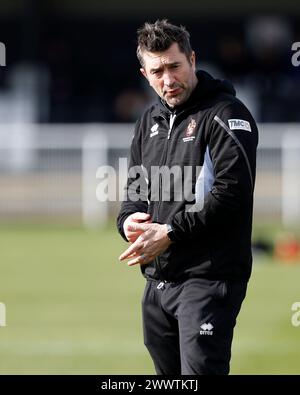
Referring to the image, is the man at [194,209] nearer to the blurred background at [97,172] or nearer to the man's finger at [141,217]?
the man's finger at [141,217]

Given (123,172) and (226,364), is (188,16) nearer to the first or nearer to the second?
(123,172)

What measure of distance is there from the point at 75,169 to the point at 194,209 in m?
16.8

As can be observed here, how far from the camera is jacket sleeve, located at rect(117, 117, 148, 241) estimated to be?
22.3 ft

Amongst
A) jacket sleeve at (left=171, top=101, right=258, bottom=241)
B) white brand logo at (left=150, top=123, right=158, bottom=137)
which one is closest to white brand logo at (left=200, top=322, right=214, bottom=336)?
jacket sleeve at (left=171, top=101, right=258, bottom=241)

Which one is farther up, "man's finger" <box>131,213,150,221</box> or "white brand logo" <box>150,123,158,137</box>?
"white brand logo" <box>150,123,158,137</box>

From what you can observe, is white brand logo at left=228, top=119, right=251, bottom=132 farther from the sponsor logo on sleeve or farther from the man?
the sponsor logo on sleeve

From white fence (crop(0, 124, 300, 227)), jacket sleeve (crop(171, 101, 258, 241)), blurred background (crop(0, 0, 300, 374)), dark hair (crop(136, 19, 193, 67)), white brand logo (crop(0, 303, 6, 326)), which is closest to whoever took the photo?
jacket sleeve (crop(171, 101, 258, 241))

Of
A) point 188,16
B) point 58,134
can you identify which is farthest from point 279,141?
point 188,16

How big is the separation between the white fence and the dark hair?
1578cm

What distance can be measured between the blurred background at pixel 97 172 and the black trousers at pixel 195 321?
292cm

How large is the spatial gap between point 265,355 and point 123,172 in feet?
38.5

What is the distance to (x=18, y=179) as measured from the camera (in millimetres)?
22859

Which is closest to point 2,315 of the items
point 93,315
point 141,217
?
point 93,315

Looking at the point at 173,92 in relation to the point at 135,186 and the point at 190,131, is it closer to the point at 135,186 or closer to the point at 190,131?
the point at 190,131
